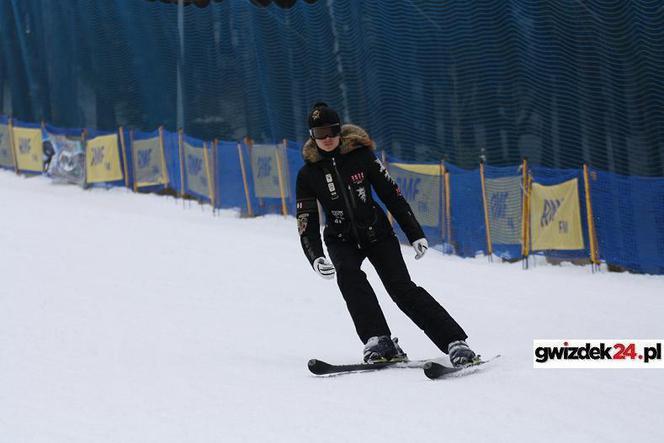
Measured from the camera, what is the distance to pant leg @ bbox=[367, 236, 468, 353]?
7273 mm

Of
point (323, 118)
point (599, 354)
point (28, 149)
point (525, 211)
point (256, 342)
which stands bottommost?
point (256, 342)

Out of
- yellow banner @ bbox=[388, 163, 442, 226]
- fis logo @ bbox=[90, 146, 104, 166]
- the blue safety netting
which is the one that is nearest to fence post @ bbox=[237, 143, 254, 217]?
the blue safety netting

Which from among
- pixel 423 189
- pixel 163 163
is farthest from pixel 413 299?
pixel 163 163

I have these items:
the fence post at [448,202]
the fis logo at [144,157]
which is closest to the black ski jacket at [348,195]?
the fence post at [448,202]

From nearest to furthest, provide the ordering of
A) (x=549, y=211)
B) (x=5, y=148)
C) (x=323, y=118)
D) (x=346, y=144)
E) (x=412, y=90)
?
(x=323, y=118)
(x=346, y=144)
(x=549, y=211)
(x=412, y=90)
(x=5, y=148)

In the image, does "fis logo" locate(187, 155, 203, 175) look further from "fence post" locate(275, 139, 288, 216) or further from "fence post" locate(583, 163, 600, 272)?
"fence post" locate(583, 163, 600, 272)

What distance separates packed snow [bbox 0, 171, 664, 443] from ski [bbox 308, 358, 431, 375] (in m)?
0.07

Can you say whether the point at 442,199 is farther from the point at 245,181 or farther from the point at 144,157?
the point at 144,157

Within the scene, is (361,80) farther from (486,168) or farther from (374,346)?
(374,346)

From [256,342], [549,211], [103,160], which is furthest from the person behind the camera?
[103,160]

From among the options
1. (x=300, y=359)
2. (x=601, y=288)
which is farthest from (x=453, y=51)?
(x=300, y=359)

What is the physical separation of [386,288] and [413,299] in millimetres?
279

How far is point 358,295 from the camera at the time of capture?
756 centimetres

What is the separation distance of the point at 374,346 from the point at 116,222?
33.7 ft
